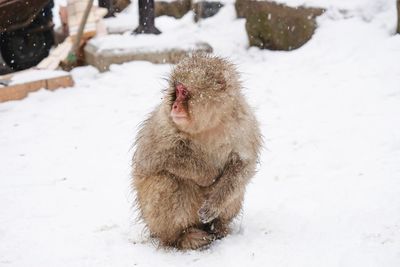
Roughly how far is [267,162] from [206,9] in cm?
592

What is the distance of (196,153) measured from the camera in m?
2.64

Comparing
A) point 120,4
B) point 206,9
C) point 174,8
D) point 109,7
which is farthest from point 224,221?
point 120,4

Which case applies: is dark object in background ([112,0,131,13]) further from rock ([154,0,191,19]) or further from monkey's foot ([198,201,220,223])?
monkey's foot ([198,201,220,223])

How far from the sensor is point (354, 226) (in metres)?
2.81

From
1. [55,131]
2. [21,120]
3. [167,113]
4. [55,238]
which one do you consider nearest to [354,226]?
[167,113]

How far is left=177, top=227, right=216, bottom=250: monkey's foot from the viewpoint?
2785 millimetres

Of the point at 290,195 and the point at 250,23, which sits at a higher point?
the point at 290,195

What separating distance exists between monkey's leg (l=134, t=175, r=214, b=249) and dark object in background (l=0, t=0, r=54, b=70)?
581 centimetres

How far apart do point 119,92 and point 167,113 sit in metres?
4.21

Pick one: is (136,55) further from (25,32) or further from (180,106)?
(180,106)

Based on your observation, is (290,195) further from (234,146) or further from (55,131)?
(55,131)

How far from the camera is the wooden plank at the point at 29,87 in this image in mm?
6387

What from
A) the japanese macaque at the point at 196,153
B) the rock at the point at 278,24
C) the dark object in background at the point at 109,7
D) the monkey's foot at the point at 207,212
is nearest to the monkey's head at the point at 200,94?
the japanese macaque at the point at 196,153

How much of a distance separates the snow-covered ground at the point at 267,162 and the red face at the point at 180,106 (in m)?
0.76
